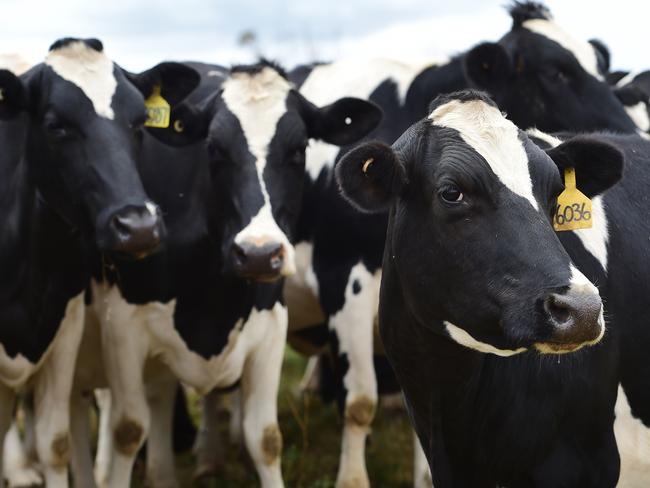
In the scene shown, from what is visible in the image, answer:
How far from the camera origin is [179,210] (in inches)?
251

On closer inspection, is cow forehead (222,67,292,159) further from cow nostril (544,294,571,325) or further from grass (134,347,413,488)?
cow nostril (544,294,571,325)

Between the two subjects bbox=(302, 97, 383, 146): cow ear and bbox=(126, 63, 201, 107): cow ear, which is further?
bbox=(302, 97, 383, 146): cow ear

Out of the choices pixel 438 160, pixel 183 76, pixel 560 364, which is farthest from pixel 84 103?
pixel 560 364

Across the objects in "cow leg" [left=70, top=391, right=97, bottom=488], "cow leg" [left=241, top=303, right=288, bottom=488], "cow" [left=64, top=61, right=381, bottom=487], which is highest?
"cow" [left=64, top=61, right=381, bottom=487]

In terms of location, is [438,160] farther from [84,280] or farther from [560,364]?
[84,280]

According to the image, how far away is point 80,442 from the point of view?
22.5 feet

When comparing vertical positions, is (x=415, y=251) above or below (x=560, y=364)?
above

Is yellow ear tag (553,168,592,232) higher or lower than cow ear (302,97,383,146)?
higher

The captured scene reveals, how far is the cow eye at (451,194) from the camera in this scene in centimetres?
388

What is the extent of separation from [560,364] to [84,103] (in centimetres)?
278

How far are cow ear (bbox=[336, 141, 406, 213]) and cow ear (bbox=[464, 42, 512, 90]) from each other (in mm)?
3367

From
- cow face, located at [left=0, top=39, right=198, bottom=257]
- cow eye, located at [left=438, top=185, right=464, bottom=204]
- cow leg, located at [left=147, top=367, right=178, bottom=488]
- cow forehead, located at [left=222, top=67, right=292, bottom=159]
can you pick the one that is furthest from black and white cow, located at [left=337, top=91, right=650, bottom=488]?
cow leg, located at [left=147, top=367, right=178, bottom=488]

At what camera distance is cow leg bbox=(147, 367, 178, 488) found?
7242 millimetres

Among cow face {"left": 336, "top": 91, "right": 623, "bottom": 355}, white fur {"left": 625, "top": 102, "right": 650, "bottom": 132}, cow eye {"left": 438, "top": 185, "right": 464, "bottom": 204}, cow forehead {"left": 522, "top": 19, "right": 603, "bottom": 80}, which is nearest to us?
cow face {"left": 336, "top": 91, "right": 623, "bottom": 355}
